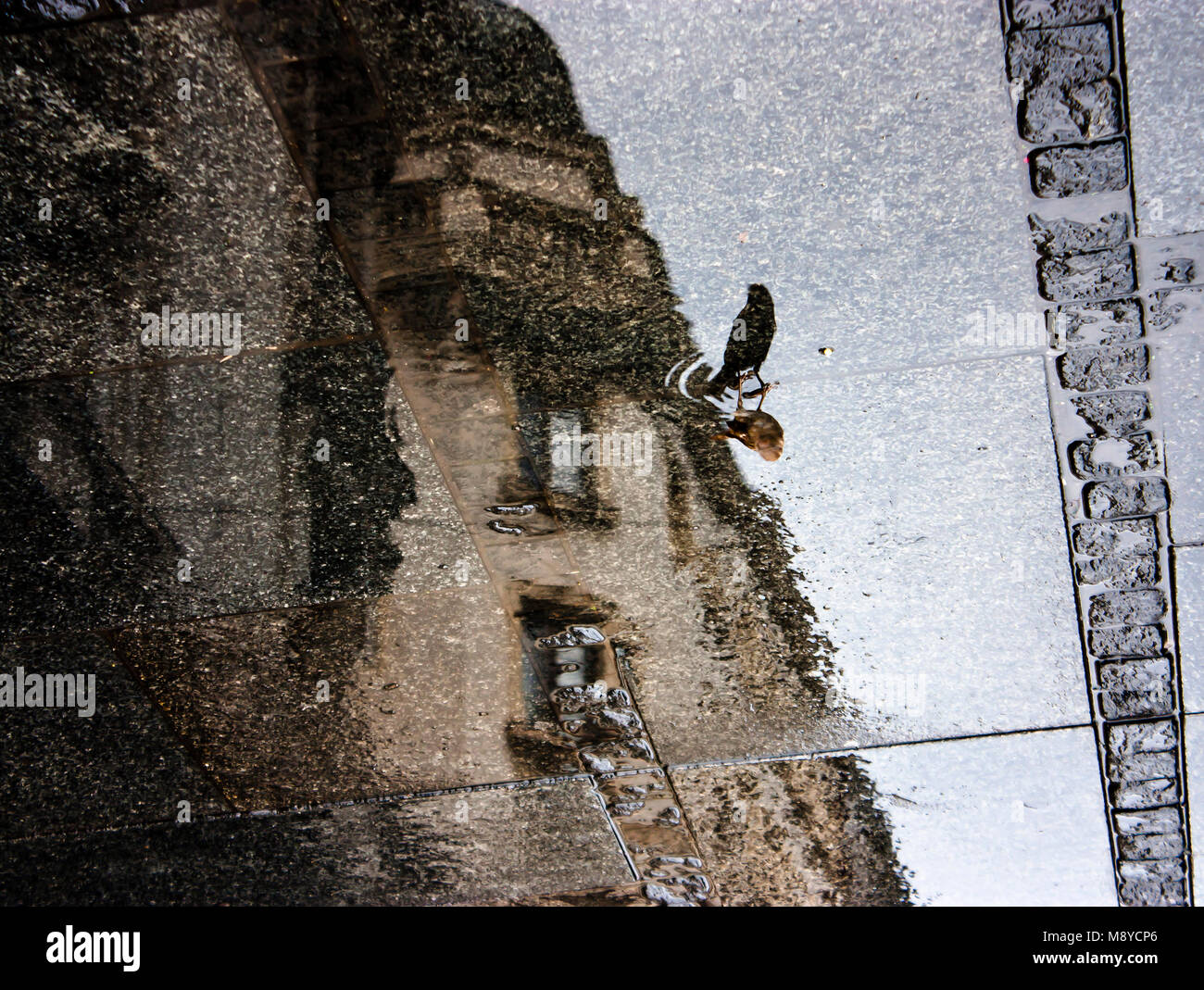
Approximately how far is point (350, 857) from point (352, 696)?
79 cm

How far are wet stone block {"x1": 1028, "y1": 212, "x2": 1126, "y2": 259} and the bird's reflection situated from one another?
673 mm

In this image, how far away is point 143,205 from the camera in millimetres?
1719

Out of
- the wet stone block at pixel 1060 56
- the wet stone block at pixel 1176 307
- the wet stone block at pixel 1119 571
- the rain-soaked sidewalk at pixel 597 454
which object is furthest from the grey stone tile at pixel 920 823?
the wet stone block at pixel 1060 56

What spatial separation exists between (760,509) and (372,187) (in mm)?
1365

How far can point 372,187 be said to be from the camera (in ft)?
5.61

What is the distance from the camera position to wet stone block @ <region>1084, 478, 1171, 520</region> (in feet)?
6.57

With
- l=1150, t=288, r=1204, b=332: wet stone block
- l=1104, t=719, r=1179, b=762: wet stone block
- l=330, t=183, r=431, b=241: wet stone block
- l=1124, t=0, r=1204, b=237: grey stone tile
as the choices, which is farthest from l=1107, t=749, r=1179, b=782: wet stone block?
l=330, t=183, r=431, b=241: wet stone block

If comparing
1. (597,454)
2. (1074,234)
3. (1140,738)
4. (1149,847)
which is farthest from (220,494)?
(1149,847)

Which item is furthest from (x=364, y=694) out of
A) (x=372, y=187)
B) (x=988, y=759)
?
(x=988, y=759)

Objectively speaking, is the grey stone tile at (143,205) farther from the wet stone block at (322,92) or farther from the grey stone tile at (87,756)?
the grey stone tile at (87,756)

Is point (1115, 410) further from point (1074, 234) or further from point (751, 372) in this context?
point (751, 372)

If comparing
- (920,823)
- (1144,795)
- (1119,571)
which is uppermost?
(1119,571)

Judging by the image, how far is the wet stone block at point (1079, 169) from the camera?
1.69 meters

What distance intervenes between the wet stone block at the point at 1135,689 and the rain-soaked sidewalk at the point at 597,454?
0.01 metres
